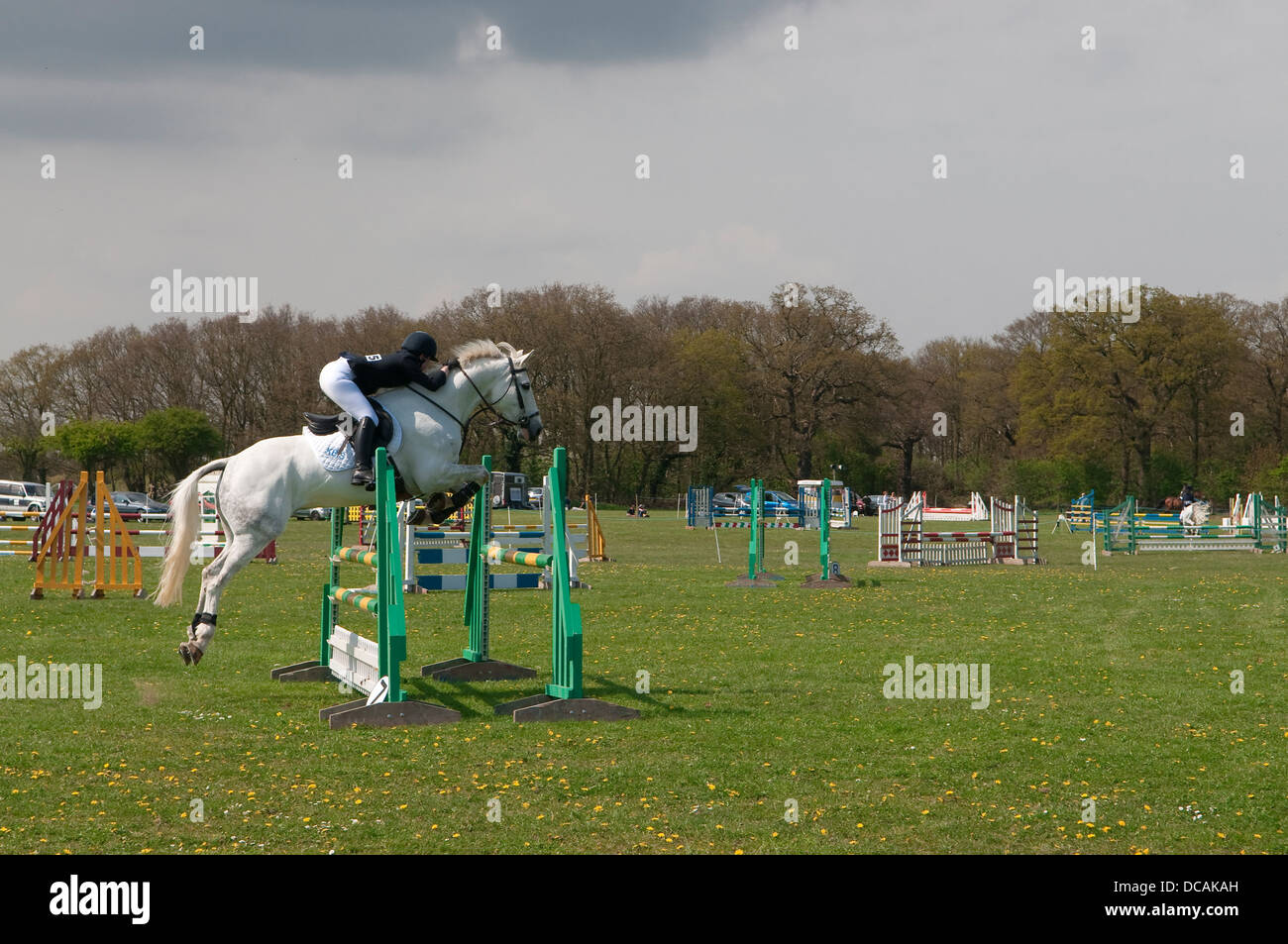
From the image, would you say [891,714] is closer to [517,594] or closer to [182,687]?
[182,687]

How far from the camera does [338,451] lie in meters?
8.98

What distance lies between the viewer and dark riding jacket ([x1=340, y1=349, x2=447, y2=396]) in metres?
8.95

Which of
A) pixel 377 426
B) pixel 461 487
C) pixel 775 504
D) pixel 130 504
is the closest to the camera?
pixel 377 426

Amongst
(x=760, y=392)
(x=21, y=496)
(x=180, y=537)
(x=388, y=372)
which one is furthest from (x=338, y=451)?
(x=760, y=392)

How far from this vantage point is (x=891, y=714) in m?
8.56

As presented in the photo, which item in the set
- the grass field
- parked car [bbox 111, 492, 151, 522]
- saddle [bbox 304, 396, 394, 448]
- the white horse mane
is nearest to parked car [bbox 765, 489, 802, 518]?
parked car [bbox 111, 492, 151, 522]

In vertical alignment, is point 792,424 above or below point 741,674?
above

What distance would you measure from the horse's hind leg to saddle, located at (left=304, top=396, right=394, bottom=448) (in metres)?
0.88

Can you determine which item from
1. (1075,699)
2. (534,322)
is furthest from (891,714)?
(534,322)

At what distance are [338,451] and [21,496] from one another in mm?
47933

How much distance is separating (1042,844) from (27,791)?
5095 mm

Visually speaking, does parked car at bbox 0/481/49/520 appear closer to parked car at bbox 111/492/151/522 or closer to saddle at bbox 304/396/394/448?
parked car at bbox 111/492/151/522

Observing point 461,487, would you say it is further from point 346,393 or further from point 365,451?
point 346,393

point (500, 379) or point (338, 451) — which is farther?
point (500, 379)
